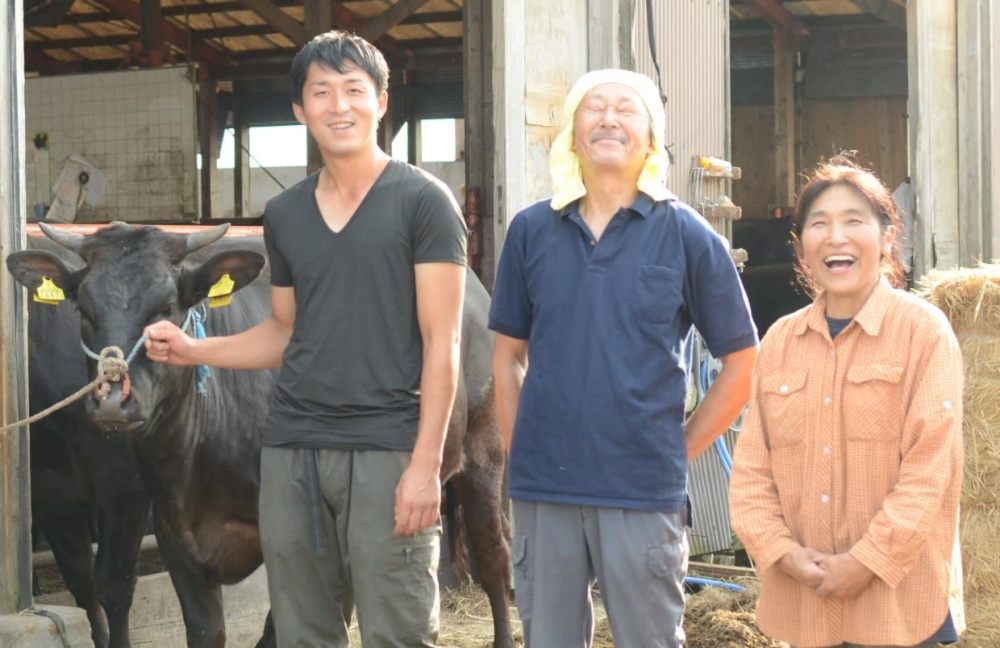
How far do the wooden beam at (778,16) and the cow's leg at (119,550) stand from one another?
35.7ft

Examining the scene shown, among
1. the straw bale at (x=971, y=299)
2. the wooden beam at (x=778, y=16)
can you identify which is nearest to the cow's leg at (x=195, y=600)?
the straw bale at (x=971, y=299)

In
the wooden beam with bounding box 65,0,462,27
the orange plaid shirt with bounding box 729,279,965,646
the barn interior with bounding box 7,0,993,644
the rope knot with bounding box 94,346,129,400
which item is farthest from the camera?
the wooden beam with bounding box 65,0,462,27

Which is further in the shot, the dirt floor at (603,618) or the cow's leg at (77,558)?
the cow's leg at (77,558)

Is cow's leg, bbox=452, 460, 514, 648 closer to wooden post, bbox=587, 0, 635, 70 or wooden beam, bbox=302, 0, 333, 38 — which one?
wooden post, bbox=587, 0, 635, 70

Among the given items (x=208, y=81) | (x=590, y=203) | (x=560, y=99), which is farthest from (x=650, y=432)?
(x=208, y=81)

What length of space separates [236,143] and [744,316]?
1738 cm

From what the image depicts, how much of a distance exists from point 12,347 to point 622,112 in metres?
2.52

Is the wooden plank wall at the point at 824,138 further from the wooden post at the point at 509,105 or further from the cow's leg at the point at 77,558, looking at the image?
the cow's leg at the point at 77,558

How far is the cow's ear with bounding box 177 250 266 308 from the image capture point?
15.3 ft

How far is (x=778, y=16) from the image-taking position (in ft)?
52.3

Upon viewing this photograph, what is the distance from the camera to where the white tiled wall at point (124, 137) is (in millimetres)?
14203

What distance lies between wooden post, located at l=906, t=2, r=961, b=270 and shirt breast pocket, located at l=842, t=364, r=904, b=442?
608 centimetres

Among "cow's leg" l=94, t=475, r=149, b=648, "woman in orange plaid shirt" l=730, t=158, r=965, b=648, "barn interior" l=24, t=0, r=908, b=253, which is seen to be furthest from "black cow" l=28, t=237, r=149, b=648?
"barn interior" l=24, t=0, r=908, b=253

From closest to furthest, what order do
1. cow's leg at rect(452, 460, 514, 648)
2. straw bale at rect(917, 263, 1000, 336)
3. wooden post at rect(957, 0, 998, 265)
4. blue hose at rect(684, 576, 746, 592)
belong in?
straw bale at rect(917, 263, 1000, 336) → cow's leg at rect(452, 460, 514, 648) → blue hose at rect(684, 576, 746, 592) → wooden post at rect(957, 0, 998, 265)
